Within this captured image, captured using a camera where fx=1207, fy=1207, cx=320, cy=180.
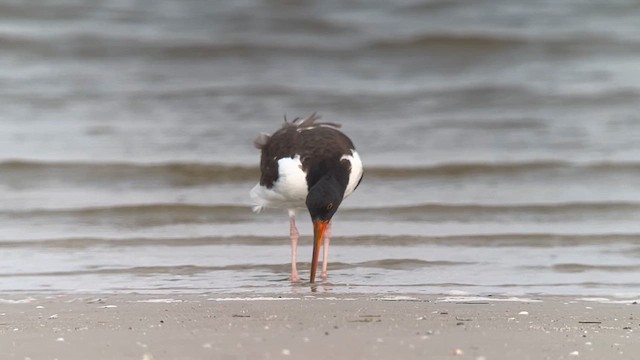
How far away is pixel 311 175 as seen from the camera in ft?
26.2

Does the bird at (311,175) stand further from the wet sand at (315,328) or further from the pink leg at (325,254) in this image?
the wet sand at (315,328)

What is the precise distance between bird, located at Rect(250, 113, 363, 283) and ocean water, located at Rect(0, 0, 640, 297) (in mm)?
395

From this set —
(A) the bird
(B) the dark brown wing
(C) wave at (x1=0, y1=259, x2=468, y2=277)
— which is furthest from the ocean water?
(B) the dark brown wing

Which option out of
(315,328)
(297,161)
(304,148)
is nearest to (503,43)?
(304,148)

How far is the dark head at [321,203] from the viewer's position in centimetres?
779

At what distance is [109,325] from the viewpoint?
575 cm

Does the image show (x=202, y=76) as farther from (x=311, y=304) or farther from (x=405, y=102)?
(x=311, y=304)

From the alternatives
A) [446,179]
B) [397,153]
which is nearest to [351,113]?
[397,153]

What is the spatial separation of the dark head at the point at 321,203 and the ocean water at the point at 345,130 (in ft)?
0.89

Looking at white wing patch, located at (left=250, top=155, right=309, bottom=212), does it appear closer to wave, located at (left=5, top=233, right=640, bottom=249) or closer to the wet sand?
wave, located at (left=5, top=233, right=640, bottom=249)

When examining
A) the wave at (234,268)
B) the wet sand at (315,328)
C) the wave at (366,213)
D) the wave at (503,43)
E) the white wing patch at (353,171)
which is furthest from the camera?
the wave at (503,43)

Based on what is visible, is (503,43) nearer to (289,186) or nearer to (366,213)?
(366,213)

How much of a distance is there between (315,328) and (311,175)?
2504 mm

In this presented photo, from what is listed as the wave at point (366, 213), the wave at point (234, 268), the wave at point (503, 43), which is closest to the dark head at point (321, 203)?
the wave at point (234, 268)
